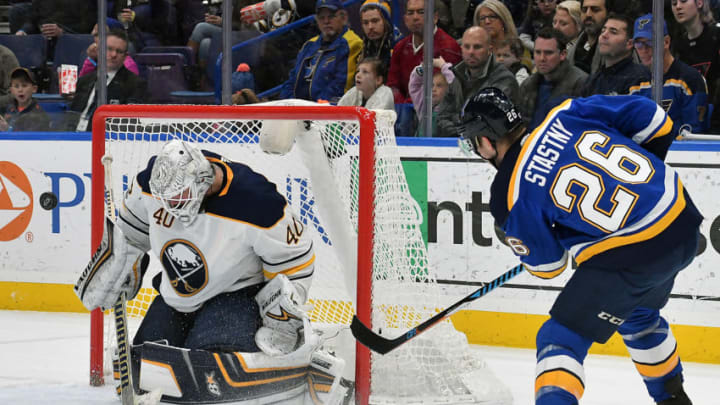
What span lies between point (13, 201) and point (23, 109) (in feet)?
1.43

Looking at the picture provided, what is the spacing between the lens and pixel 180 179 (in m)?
2.38

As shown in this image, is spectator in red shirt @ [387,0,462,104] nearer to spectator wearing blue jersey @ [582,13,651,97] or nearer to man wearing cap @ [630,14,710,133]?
spectator wearing blue jersey @ [582,13,651,97]

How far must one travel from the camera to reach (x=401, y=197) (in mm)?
2818

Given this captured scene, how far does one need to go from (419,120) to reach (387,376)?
4.24ft

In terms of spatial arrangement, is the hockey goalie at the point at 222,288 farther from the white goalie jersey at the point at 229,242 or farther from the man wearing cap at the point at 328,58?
the man wearing cap at the point at 328,58

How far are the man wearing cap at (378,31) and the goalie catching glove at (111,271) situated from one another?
1518 millimetres

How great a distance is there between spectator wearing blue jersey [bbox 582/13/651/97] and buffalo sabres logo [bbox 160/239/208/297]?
1.66 m

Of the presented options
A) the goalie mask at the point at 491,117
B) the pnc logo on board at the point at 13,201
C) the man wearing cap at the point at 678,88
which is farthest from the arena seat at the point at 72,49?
the goalie mask at the point at 491,117

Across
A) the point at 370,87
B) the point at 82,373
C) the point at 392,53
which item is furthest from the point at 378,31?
the point at 82,373

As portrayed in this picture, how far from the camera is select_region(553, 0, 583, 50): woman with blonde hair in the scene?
350cm

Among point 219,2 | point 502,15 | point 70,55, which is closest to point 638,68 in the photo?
point 502,15

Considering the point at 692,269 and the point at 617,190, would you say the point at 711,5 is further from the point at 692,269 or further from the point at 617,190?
the point at 617,190

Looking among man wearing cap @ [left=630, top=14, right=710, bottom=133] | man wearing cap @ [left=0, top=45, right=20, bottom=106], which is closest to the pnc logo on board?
man wearing cap @ [left=0, top=45, right=20, bottom=106]

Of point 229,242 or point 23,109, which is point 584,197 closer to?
point 229,242
